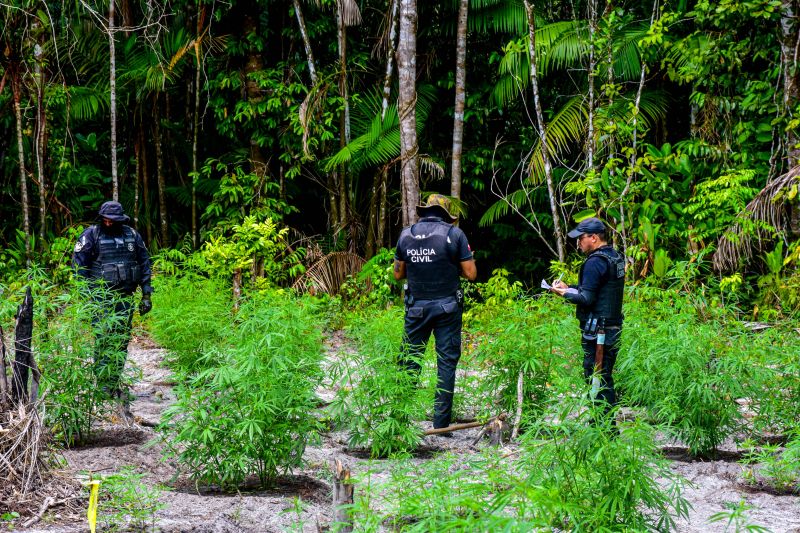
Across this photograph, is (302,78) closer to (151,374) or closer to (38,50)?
(38,50)

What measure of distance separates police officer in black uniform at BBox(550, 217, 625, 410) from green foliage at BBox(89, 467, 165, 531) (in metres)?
3.06

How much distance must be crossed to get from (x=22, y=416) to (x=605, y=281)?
386cm

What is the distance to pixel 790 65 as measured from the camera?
1064cm

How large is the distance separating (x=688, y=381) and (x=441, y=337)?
6.06 ft

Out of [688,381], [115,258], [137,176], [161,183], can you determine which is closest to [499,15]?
[161,183]

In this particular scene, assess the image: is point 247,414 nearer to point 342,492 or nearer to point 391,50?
point 342,492

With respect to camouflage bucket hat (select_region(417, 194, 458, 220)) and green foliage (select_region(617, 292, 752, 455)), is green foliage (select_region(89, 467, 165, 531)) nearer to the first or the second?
camouflage bucket hat (select_region(417, 194, 458, 220))

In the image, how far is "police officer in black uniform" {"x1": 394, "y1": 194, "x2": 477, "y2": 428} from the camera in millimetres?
6656

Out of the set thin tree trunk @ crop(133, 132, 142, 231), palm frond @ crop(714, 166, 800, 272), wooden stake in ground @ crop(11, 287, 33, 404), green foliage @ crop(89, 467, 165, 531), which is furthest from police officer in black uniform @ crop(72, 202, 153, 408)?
palm frond @ crop(714, 166, 800, 272)

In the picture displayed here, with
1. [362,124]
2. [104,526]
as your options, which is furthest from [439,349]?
[362,124]

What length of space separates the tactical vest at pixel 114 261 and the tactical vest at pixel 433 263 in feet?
8.08

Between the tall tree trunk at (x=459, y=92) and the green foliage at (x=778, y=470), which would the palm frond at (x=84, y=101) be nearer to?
the tall tree trunk at (x=459, y=92)

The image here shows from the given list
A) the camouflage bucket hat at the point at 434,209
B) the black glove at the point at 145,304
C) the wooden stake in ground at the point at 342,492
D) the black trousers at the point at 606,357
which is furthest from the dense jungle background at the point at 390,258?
the camouflage bucket hat at the point at 434,209

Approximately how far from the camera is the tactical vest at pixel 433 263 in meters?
6.69
